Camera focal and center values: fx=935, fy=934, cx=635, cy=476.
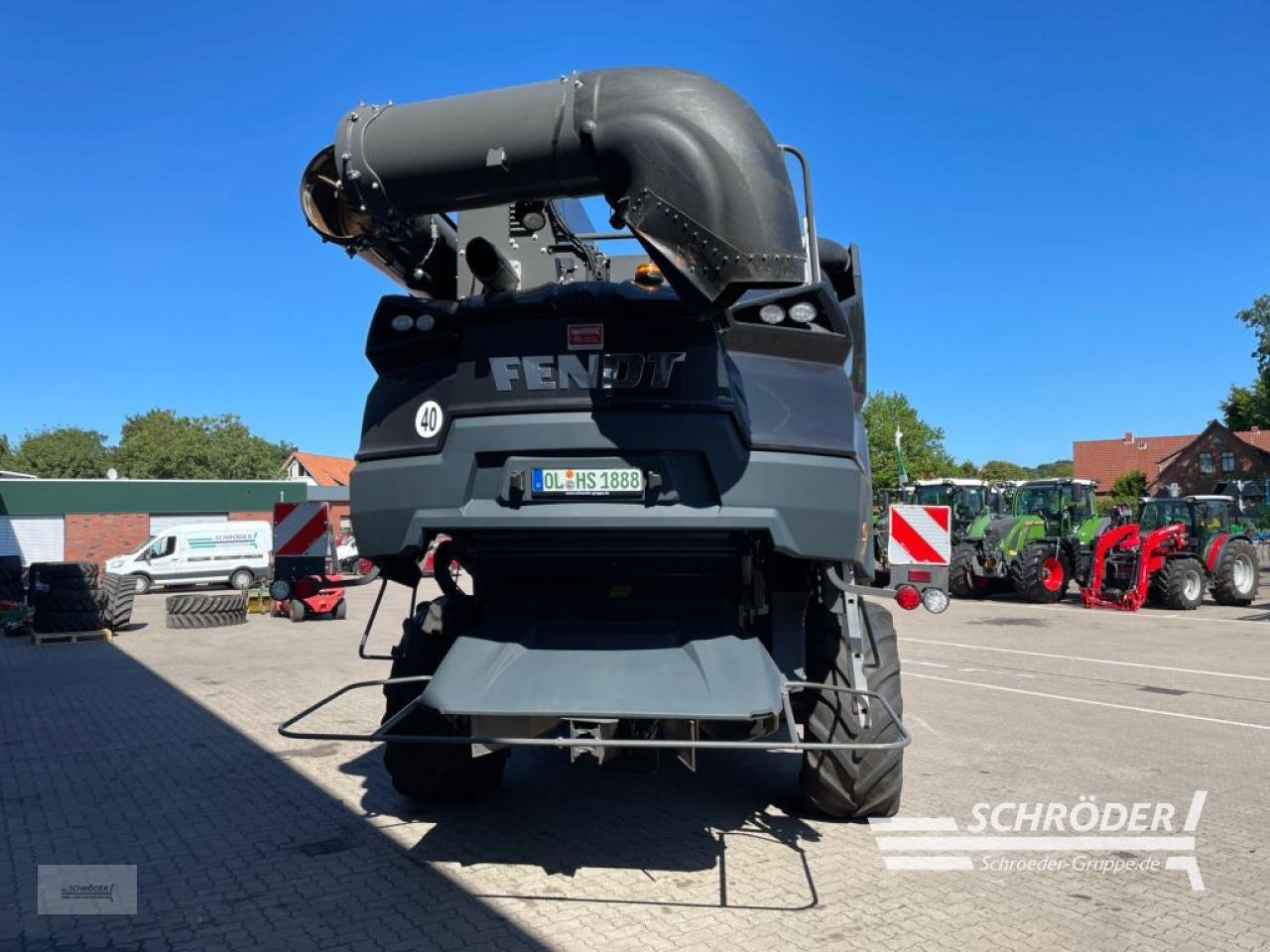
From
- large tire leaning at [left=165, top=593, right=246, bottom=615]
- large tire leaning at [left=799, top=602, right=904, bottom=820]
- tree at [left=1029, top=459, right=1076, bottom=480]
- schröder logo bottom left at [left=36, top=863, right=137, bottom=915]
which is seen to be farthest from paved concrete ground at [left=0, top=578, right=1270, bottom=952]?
tree at [left=1029, top=459, right=1076, bottom=480]

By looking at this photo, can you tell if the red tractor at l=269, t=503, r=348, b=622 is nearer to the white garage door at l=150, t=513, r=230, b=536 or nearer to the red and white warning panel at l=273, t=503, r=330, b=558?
the red and white warning panel at l=273, t=503, r=330, b=558

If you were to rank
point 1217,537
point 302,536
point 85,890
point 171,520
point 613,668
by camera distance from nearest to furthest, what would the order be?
point 613,668 → point 85,890 → point 302,536 → point 1217,537 → point 171,520

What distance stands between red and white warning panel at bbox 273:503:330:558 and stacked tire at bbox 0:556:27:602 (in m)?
15.4

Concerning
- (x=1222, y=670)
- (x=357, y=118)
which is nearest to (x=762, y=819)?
(x=357, y=118)

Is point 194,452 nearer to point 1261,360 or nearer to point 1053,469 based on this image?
point 1261,360

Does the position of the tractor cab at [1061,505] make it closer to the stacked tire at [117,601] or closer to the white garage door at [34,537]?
the stacked tire at [117,601]

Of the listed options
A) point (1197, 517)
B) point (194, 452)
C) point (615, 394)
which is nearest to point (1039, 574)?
point (1197, 517)

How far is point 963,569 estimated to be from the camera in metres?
19.3

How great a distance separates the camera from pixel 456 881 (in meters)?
4.18

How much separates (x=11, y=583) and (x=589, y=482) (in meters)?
20.5

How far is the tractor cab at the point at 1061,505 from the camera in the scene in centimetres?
2022

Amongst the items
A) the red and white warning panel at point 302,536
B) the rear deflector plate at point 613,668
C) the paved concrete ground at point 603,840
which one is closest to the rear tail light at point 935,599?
the rear deflector plate at point 613,668

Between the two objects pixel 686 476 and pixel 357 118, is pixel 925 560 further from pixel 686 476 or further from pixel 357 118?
pixel 357 118

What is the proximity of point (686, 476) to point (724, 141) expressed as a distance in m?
1.21
